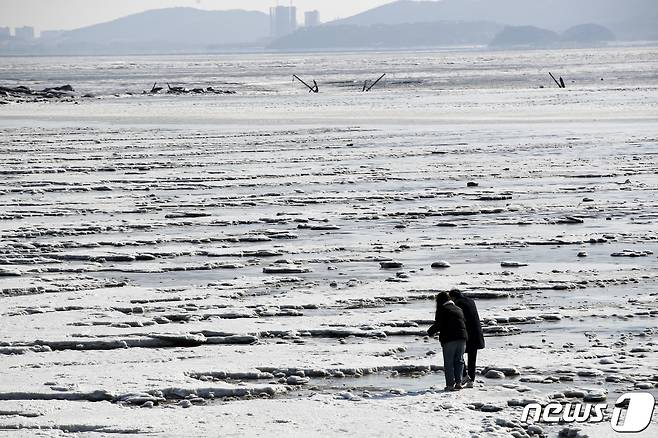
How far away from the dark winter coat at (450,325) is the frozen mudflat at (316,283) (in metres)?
0.51

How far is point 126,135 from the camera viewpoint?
39.7 metres

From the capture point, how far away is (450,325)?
33.3ft

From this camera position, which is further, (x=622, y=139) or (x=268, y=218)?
(x=622, y=139)

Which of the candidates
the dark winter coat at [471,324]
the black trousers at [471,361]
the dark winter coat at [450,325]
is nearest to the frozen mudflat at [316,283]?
the black trousers at [471,361]

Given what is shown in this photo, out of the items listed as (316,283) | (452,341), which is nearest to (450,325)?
(452,341)

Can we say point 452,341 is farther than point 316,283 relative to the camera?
No

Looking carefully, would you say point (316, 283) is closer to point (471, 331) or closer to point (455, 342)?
point (471, 331)

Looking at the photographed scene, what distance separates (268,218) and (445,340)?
10.6m

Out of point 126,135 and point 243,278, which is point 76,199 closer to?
point 243,278

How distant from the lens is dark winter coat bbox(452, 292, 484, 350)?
10.5 metres

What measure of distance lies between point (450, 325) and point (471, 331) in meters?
0.45

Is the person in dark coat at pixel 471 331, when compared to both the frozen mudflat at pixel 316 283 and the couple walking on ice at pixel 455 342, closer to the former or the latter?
the couple walking on ice at pixel 455 342

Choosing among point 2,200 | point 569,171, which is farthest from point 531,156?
point 2,200

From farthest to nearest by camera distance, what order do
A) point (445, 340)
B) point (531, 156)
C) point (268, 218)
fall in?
point (531, 156) < point (268, 218) < point (445, 340)
